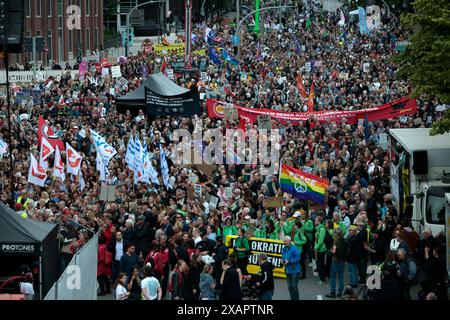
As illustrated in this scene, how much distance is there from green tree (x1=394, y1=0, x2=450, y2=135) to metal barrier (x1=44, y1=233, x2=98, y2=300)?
9.31 metres

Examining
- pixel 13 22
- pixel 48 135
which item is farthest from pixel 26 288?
pixel 48 135

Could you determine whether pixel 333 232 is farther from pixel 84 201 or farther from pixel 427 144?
pixel 84 201

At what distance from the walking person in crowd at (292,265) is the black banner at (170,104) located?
1652cm

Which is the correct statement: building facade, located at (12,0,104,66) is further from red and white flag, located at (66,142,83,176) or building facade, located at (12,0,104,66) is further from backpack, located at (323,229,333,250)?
backpack, located at (323,229,333,250)

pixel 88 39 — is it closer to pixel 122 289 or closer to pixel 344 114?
pixel 344 114

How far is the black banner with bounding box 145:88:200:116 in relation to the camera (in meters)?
35.8

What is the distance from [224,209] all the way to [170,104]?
42.0ft

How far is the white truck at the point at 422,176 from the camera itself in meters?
21.5

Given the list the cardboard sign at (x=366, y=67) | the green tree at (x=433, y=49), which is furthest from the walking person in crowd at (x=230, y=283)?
the cardboard sign at (x=366, y=67)

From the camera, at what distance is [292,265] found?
19500 mm

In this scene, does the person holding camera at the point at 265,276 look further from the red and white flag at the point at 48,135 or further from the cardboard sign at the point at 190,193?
the red and white flag at the point at 48,135

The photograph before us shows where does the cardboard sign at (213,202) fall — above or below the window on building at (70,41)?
above

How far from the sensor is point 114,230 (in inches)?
840

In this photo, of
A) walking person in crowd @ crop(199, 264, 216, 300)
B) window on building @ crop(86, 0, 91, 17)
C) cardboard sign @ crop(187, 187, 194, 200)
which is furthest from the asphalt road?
window on building @ crop(86, 0, 91, 17)
